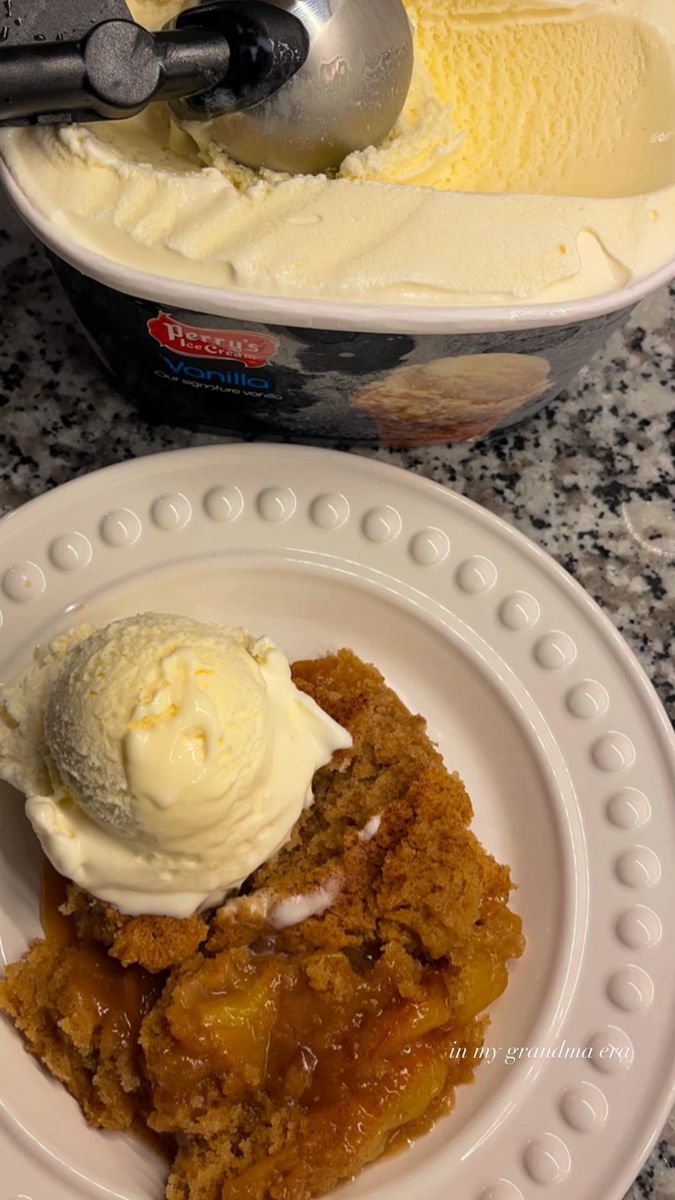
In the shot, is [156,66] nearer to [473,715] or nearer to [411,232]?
[411,232]

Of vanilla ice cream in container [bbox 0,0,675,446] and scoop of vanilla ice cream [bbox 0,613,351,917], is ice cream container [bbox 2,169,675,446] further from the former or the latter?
scoop of vanilla ice cream [bbox 0,613,351,917]

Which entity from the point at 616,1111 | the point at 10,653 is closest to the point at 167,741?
the point at 10,653

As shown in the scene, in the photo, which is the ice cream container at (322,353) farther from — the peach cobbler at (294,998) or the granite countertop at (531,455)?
the peach cobbler at (294,998)

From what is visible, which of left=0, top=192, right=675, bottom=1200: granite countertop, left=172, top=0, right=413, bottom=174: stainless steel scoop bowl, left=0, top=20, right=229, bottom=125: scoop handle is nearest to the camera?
left=0, top=20, right=229, bottom=125: scoop handle

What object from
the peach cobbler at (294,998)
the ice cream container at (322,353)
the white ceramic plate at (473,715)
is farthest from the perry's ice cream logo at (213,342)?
the peach cobbler at (294,998)

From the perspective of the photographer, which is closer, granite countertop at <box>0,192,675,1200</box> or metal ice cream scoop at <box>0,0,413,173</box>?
metal ice cream scoop at <box>0,0,413,173</box>

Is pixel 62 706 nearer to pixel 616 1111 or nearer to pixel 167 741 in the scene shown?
pixel 167 741

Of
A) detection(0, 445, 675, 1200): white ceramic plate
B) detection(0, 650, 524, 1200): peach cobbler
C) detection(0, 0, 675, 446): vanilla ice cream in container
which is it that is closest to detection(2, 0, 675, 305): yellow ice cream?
detection(0, 0, 675, 446): vanilla ice cream in container
